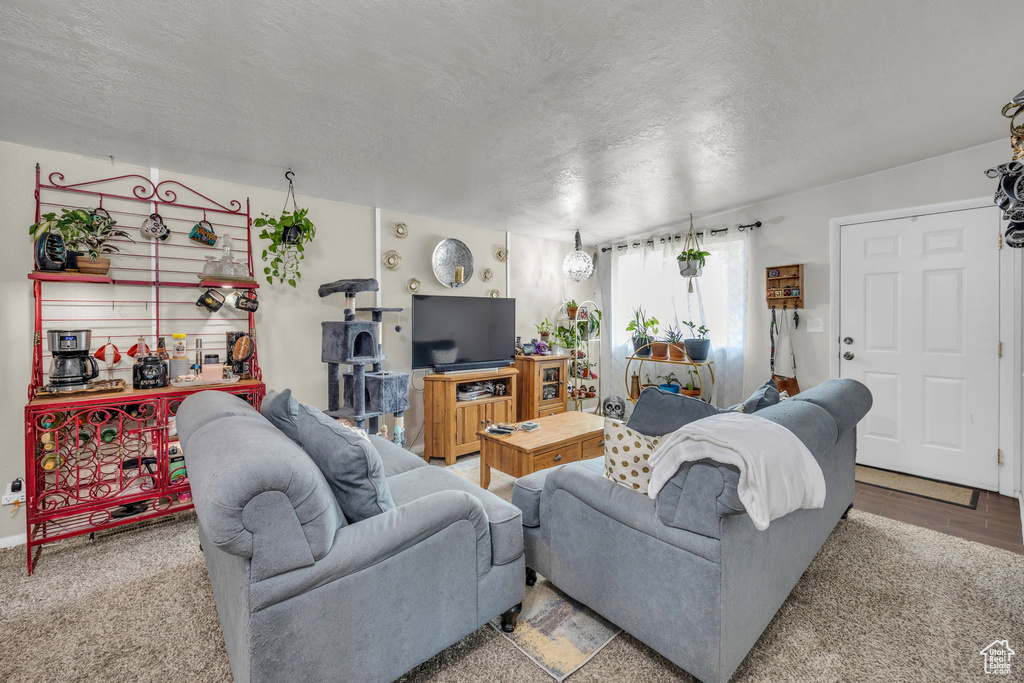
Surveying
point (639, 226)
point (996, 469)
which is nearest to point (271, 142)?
point (639, 226)

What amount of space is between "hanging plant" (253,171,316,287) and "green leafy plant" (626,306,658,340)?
11.4ft

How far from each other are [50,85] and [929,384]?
5554 mm

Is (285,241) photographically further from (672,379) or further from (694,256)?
(672,379)

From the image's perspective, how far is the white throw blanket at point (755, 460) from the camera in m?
1.21

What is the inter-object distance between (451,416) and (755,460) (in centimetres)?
287

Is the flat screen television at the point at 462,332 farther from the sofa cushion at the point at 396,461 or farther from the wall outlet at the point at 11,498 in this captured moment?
the wall outlet at the point at 11,498

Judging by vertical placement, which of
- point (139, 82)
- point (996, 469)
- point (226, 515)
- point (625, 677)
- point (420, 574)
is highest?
point (139, 82)

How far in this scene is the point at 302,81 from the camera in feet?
6.09

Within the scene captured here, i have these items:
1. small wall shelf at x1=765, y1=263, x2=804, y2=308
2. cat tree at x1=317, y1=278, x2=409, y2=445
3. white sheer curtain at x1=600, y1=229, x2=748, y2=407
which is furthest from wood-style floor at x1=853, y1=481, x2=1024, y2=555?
cat tree at x1=317, y1=278, x2=409, y2=445

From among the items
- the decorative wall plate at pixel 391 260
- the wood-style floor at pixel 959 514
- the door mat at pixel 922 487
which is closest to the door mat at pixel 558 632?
the wood-style floor at pixel 959 514

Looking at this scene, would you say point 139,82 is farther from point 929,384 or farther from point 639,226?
point 929,384

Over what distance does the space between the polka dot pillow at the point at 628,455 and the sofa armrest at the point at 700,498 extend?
5.6 inches

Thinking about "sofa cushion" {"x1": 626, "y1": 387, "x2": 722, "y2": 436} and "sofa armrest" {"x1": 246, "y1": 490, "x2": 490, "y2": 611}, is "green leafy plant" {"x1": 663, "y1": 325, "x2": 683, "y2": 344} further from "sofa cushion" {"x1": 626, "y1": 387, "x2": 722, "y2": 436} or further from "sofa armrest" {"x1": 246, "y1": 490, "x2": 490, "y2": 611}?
"sofa armrest" {"x1": 246, "y1": 490, "x2": 490, "y2": 611}

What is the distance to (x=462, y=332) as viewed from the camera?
4.23 metres
